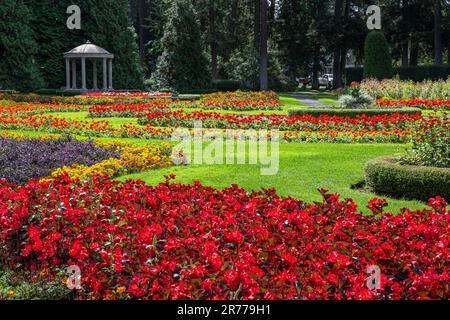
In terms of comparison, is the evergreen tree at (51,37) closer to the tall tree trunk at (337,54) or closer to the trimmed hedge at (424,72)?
the tall tree trunk at (337,54)

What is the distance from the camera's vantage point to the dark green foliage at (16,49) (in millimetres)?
28953

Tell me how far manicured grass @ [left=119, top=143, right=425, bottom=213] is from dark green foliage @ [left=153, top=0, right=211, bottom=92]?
80.8ft

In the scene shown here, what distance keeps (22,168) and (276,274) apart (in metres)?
5.70

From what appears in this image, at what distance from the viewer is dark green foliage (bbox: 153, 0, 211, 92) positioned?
3312 centimetres

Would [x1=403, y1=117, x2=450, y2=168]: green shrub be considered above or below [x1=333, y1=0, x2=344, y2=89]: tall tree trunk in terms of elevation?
below

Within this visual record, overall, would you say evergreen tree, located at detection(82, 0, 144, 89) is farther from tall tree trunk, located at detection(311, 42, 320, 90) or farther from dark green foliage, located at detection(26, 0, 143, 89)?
tall tree trunk, located at detection(311, 42, 320, 90)

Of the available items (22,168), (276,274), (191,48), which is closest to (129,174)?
(22,168)

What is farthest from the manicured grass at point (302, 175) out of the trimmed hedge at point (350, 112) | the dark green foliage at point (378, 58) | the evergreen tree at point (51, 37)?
the evergreen tree at point (51, 37)

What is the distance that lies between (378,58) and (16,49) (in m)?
19.1

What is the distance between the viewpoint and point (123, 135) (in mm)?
12141

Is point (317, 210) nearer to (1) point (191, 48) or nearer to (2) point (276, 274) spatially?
(2) point (276, 274)

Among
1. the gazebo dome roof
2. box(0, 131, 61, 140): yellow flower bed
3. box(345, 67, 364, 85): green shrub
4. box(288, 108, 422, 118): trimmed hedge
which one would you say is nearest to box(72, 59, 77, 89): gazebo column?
the gazebo dome roof

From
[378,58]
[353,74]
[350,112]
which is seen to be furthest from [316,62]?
[350,112]
